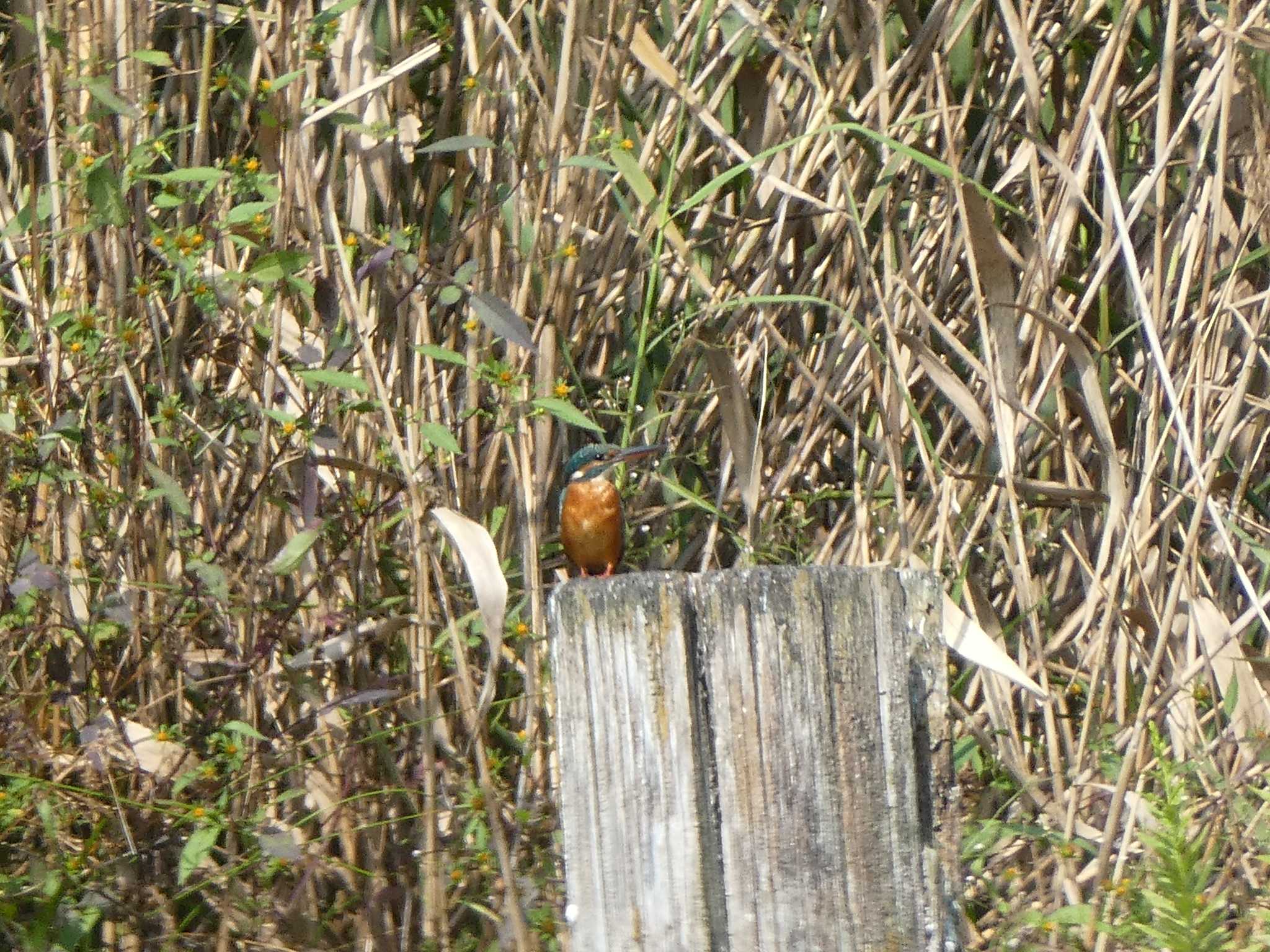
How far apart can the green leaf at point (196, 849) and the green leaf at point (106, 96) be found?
1145 mm

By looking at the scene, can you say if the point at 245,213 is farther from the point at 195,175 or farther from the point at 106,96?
the point at 106,96

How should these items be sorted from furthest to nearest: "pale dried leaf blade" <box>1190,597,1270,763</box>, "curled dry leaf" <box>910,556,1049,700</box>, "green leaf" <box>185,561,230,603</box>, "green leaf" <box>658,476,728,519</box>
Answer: "green leaf" <box>658,476,728,519</box> < "pale dried leaf blade" <box>1190,597,1270,763</box> < "green leaf" <box>185,561,230,603</box> < "curled dry leaf" <box>910,556,1049,700</box>

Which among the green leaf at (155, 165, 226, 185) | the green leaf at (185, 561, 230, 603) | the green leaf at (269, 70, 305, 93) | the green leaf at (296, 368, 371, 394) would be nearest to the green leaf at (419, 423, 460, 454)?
the green leaf at (296, 368, 371, 394)

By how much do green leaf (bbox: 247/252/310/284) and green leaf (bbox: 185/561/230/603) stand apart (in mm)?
469

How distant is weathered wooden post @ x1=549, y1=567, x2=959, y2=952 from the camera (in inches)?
48.5

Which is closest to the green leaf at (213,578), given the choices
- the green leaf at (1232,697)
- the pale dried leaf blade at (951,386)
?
the pale dried leaf blade at (951,386)

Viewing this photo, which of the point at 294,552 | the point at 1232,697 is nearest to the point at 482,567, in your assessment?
the point at 294,552

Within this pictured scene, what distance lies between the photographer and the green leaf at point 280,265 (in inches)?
86.3

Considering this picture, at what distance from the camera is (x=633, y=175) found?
239 centimetres

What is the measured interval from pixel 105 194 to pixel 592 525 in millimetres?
1010

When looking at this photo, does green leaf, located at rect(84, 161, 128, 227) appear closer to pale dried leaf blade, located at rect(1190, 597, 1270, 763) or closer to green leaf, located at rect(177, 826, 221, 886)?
green leaf, located at rect(177, 826, 221, 886)

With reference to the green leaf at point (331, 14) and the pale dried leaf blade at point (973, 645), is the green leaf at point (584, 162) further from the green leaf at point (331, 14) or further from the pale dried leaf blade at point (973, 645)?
the pale dried leaf blade at point (973, 645)

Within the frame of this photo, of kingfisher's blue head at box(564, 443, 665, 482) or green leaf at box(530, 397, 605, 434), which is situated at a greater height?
green leaf at box(530, 397, 605, 434)

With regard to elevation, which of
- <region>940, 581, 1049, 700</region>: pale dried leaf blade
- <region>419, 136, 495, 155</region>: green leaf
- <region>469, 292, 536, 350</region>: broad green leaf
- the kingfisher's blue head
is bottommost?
<region>940, 581, 1049, 700</region>: pale dried leaf blade
